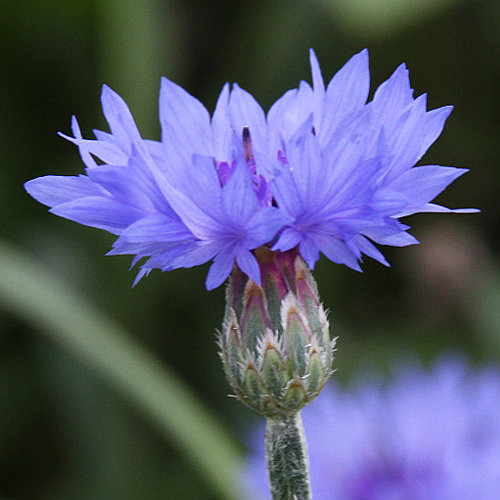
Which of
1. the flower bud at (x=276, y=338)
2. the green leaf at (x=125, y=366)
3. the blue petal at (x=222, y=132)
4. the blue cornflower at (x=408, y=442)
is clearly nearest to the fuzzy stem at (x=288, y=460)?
the flower bud at (x=276, y=338)

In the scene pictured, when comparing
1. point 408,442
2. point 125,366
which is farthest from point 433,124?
point 125,366

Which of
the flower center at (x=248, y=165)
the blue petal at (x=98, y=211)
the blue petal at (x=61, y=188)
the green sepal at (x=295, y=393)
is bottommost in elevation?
the green sepal at (x=295, y=393)

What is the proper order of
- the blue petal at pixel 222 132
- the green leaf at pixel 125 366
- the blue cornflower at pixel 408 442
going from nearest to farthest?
the blue petal at pixel 222 132, the blue cornflower at pixel 408 442, the green leaf at pixel 125 366

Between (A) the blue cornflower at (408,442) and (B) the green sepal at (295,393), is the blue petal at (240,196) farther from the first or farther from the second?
(A) the blue cornflower at (408,442)

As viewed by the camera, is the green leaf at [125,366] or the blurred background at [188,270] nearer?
the green leaf at [125,366]

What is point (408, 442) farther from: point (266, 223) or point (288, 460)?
point (266, 223)

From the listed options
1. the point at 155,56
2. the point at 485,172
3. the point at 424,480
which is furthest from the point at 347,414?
the point at 155,56

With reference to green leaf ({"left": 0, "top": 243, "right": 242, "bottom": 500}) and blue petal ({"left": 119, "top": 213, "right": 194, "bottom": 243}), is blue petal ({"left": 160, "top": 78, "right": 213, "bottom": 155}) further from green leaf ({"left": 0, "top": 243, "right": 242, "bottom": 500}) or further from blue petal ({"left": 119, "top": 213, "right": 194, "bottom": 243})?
green leaf ({"left": 0, "top": 243, "right": 242, "bottom": 500})
